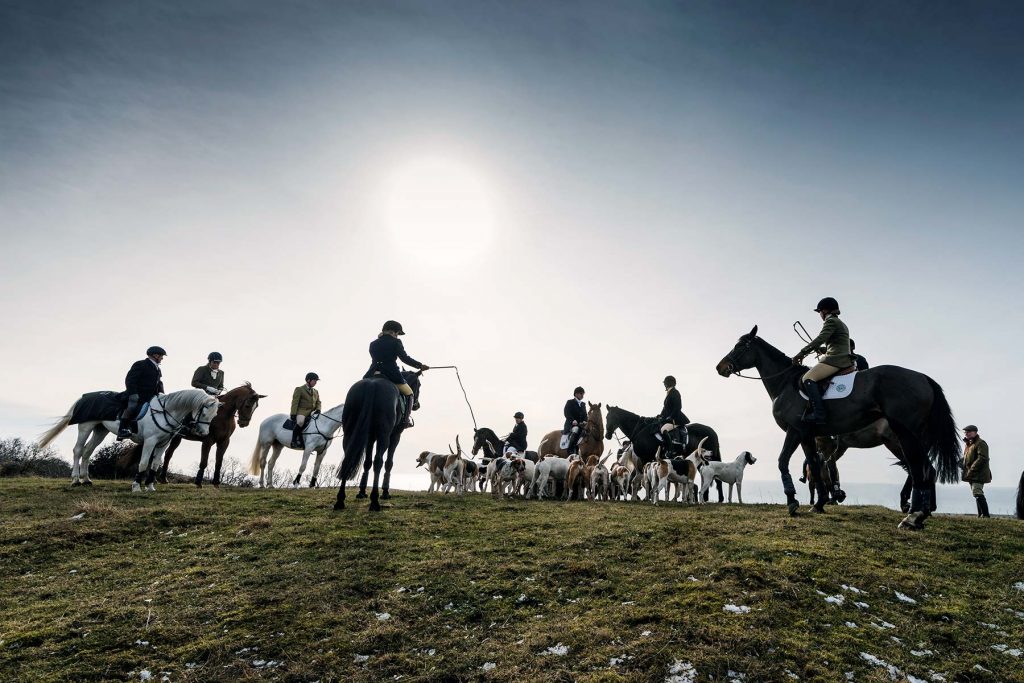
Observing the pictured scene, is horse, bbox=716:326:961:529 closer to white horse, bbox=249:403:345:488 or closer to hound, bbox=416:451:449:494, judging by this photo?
hound, bbox=416:451:449:494

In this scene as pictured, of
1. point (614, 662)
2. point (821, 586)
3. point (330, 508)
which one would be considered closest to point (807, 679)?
point (614, 662)

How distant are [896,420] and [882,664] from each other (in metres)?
7.06

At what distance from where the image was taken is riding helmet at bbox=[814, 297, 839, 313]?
12526 millimetres

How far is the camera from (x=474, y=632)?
20.6ft

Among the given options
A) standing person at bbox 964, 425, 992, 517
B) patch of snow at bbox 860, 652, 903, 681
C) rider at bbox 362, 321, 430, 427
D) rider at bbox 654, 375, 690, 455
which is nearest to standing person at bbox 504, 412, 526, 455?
rider at bbox 654, 375, 690, 455

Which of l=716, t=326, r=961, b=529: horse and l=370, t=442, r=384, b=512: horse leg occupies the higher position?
l=716, t=326, r=961, b=529: horse

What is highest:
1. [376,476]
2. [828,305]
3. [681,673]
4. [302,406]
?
[828,305]

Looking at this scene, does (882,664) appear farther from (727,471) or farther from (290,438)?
(290,438)

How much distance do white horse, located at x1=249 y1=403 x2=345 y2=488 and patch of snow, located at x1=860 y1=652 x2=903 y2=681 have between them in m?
16.9

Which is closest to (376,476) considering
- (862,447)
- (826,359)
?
(826,359)

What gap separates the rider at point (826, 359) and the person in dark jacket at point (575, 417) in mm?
9466

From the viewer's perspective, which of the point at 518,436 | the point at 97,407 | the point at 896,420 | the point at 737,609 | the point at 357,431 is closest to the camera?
the point at 737,609

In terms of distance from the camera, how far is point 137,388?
51.7 ft

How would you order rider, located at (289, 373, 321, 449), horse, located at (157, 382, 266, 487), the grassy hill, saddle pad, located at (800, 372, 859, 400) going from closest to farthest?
1. the grassy hill
2. saddle pad, located at (800, 372, 859, 400)
3. horse, located at (157, 382, 266, 487)
4. rider, located at (289, 373, 321, 449)
